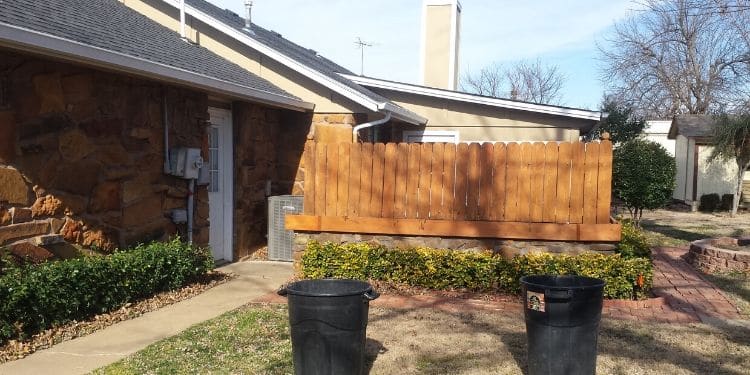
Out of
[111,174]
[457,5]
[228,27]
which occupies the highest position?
[457,5]

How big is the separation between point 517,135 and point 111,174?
25.1ft

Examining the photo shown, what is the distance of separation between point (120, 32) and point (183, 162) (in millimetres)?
1853

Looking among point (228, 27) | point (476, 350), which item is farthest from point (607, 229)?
point (228, 27)

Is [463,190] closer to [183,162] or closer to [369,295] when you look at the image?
[369,295]

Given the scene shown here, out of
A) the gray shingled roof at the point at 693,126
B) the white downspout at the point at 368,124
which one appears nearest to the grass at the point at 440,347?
the white downspout at the point at 368,124

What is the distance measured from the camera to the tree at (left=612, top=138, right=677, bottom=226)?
12906 millimetres

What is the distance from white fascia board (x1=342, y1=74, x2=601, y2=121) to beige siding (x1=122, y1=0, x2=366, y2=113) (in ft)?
6.87

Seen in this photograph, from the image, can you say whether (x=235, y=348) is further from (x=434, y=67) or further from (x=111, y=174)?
(x=434, y=67)

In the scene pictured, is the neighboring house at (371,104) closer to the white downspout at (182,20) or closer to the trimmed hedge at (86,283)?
the white downspout at (182,20)

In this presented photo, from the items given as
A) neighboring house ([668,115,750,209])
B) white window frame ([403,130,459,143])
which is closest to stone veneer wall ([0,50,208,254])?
white window frame ([403,130,459,143])

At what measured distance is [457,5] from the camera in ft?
47.3

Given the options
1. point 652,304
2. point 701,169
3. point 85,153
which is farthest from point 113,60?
point 701,169

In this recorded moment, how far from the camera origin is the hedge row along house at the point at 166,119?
5551 mm

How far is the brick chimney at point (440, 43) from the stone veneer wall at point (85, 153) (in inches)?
300
